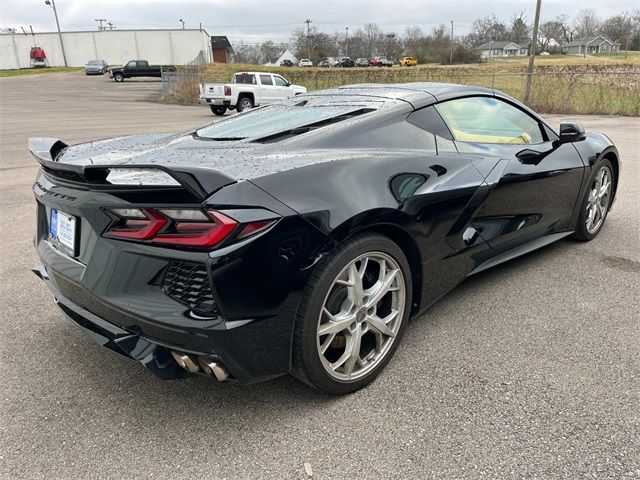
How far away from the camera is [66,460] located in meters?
2.04

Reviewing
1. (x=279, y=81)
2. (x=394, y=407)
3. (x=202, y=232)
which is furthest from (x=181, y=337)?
(x=279, y=81)

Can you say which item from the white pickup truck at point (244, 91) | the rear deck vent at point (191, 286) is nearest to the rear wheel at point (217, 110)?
the white pickup truck at point (244, 91)

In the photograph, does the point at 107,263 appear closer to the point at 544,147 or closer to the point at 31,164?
the point at 544,147

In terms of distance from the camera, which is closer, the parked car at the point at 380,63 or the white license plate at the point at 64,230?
the white license plate at the point at 64,230

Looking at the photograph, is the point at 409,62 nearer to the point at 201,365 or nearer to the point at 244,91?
the point at 244,91

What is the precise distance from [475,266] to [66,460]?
2434mm

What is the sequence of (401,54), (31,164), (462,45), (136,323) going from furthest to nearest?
(401,54)
(462,45)
(31,164)
(136,323)

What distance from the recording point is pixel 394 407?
A: 234 cm

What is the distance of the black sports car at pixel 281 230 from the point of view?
1.94m

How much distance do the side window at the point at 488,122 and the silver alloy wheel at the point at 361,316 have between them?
1.17 meters

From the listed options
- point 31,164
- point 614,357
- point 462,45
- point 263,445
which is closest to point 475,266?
point 614,357

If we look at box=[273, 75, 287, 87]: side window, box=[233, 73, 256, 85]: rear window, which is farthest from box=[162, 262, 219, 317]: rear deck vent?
box=[273, 75, 287, 87]: side window

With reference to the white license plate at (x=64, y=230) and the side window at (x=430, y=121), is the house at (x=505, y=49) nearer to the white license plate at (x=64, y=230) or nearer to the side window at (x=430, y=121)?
the side window at (x=430, y=121)

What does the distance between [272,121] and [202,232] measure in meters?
1.43
